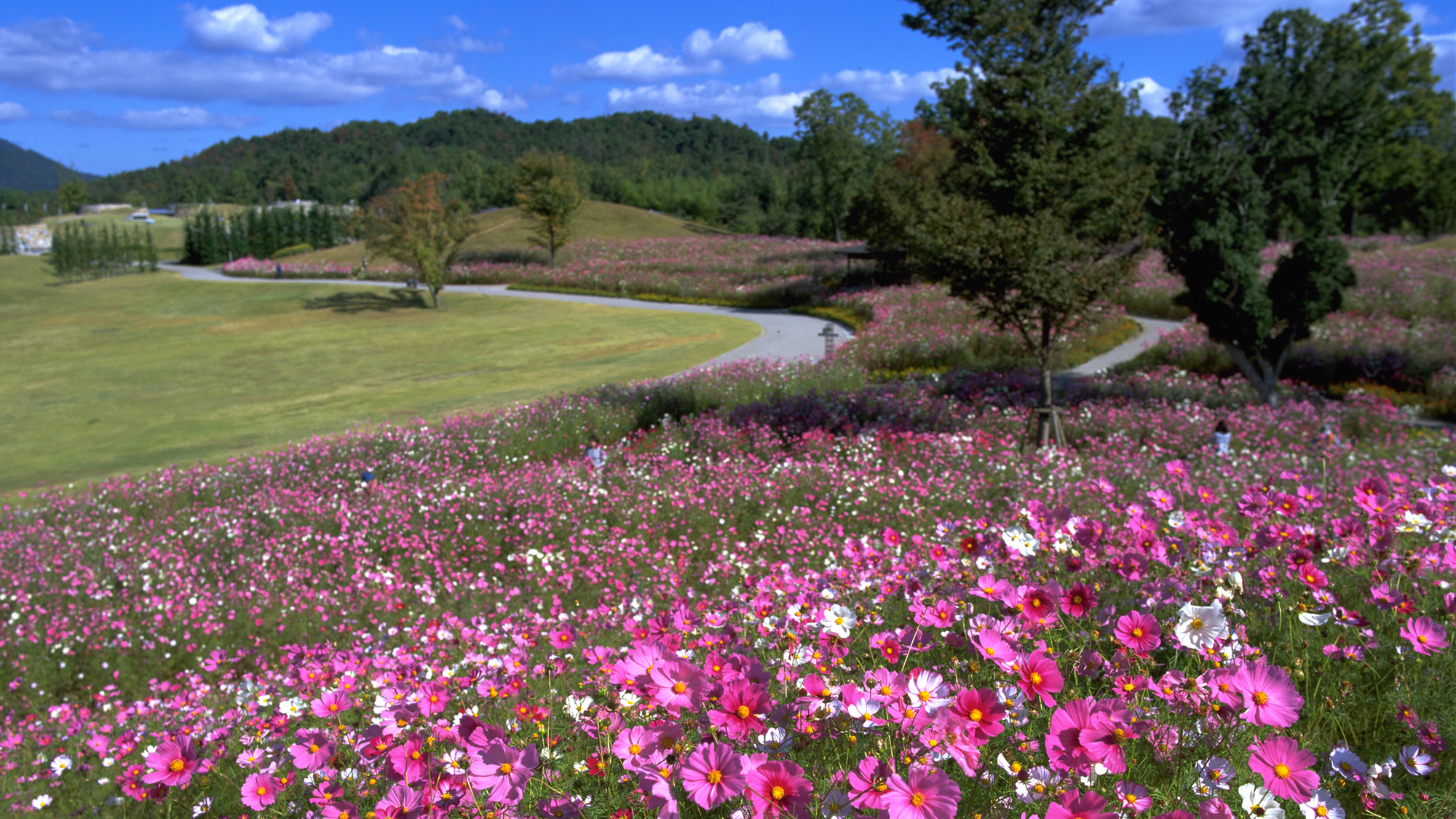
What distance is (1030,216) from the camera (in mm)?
11734

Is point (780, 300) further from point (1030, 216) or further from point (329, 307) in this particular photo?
point (1030, 216)

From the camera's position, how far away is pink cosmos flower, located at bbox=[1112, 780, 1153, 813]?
1.61 metres

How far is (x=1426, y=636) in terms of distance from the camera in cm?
214

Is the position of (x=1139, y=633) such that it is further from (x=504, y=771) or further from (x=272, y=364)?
(x=272, y=364)

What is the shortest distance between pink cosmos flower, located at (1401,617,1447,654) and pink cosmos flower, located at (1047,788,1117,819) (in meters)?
1.30

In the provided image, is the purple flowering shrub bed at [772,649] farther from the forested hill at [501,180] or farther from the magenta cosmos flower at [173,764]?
the forested hill at [501,180]

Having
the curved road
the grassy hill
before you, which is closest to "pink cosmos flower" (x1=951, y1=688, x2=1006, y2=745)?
the curved road

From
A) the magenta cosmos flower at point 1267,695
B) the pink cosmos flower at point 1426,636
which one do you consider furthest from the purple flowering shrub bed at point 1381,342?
the magenta cosmos flower at point 1267,695

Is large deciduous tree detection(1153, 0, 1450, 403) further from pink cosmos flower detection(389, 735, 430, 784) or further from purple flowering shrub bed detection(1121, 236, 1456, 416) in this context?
pink cosmos flower detection(389, 735, 430, 784)

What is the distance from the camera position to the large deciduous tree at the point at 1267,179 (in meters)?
13.5

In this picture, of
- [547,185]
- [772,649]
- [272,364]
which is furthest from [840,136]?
[772,649]

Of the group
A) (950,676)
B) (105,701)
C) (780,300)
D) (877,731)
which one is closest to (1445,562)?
(950,676)

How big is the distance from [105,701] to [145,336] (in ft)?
113

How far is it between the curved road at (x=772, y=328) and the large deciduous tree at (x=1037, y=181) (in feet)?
25.2
